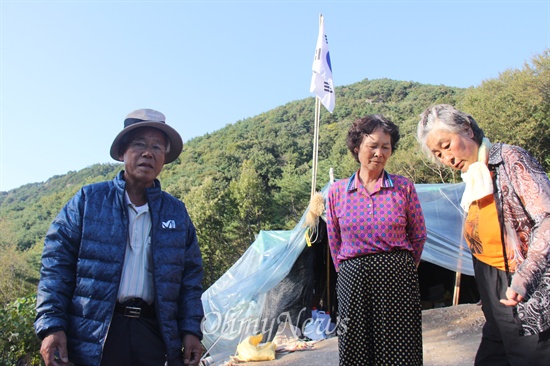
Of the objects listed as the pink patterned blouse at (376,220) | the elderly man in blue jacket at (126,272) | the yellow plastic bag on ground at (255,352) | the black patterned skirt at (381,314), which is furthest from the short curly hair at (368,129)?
the yellow plastic bag on ground at (255,352)

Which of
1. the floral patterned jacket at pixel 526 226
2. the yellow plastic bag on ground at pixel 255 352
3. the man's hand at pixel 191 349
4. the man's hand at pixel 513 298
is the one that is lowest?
the yellow plastic bag on ground at pixel 255 352

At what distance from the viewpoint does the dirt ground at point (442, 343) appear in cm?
468

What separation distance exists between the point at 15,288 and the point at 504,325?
3370 cm

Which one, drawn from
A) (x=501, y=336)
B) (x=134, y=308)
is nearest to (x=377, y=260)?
(x=501, y=336)

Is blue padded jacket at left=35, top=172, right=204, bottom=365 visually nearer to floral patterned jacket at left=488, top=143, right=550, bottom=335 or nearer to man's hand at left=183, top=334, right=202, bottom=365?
man's hand at left=183, top=334, right=202, bottom=365

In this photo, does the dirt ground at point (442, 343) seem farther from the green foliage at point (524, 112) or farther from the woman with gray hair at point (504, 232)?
the green foliage at point (524, 112)

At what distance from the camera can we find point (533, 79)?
21.9 meters

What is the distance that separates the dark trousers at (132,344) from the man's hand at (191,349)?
0.40ft

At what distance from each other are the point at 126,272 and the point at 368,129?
1527 millimetres

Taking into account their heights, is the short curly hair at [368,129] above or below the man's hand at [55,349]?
above

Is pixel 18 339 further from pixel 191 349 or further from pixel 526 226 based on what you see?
pixel 526 226

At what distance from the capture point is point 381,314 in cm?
222

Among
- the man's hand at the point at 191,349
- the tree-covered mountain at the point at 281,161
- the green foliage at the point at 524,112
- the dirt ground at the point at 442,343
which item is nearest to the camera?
the man's hand at the point at 191,349

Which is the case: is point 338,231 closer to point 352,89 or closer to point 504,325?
point 504,325
